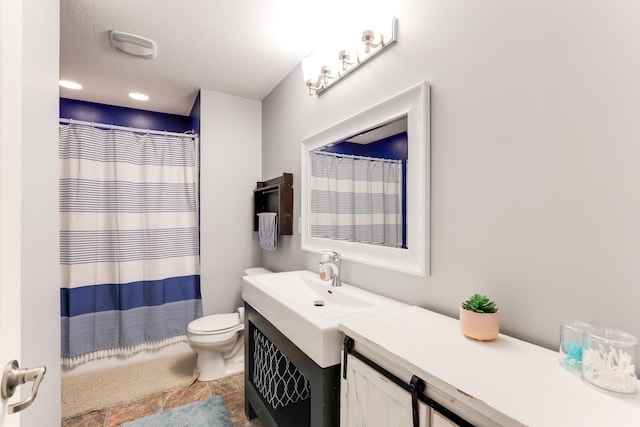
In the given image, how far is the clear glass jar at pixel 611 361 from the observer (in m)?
0.60

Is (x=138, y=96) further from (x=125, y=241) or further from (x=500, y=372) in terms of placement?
(x=500, y=372)

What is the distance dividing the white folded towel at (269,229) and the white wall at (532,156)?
1308 mm

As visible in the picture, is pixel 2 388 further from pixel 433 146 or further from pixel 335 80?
pixel 335 80

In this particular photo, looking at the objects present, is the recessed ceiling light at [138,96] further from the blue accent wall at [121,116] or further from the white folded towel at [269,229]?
the white folded towel at [269,229]

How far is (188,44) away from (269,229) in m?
1.45

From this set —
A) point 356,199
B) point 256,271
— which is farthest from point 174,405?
point 356,199

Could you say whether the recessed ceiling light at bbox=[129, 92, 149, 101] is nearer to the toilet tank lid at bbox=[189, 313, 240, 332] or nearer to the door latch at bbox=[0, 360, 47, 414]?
the toilet tank lid at bbox=[189, 313, 240, 332]

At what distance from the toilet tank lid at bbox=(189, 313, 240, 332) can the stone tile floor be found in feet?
1.34

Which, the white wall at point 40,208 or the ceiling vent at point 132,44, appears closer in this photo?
the white wall at point 40,208

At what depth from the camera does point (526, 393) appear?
60 centimetres

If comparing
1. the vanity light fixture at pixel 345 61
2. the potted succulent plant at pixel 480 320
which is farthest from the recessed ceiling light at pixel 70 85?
the potted succulent plant at pixel 480 320

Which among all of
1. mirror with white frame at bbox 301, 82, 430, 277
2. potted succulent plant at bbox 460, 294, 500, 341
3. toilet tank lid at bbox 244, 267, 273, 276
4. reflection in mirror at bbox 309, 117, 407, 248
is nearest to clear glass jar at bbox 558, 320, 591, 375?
potted succulent plant at bbox 460, 294, 500, 341

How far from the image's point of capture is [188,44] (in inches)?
78.5

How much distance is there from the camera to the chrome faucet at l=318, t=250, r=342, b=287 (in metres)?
1.60
